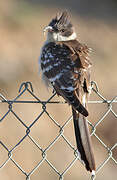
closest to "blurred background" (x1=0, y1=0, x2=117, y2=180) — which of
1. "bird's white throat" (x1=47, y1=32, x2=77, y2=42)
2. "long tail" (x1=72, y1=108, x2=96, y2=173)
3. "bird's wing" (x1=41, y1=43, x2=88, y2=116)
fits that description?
"bird's wing" (x1=41, y1=43, x2=88, y2=116)

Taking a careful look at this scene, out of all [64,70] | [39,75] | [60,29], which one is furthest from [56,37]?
[39,75]

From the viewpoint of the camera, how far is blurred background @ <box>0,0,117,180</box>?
20.9ft

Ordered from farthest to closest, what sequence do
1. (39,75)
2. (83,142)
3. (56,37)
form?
(39,75), (56,37), (83,142)

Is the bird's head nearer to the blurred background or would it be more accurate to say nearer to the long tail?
the blurred background

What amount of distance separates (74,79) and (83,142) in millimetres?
572

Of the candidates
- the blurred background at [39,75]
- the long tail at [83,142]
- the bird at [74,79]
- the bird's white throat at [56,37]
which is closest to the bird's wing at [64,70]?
the bird at [74,79]

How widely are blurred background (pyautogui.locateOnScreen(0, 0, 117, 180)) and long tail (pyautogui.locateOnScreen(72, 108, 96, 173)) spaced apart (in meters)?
0.75

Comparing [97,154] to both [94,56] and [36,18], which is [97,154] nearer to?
[94,56]

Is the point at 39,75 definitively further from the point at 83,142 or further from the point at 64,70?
the point at 83,142

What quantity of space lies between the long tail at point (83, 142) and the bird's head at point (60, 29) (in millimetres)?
1459

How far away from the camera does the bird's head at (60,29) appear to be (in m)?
5.14

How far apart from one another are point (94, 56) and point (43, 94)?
2.48 metres

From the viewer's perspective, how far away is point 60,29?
5309 millimetres

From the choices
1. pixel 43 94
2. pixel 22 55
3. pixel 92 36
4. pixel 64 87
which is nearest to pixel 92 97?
pixel 43 94
